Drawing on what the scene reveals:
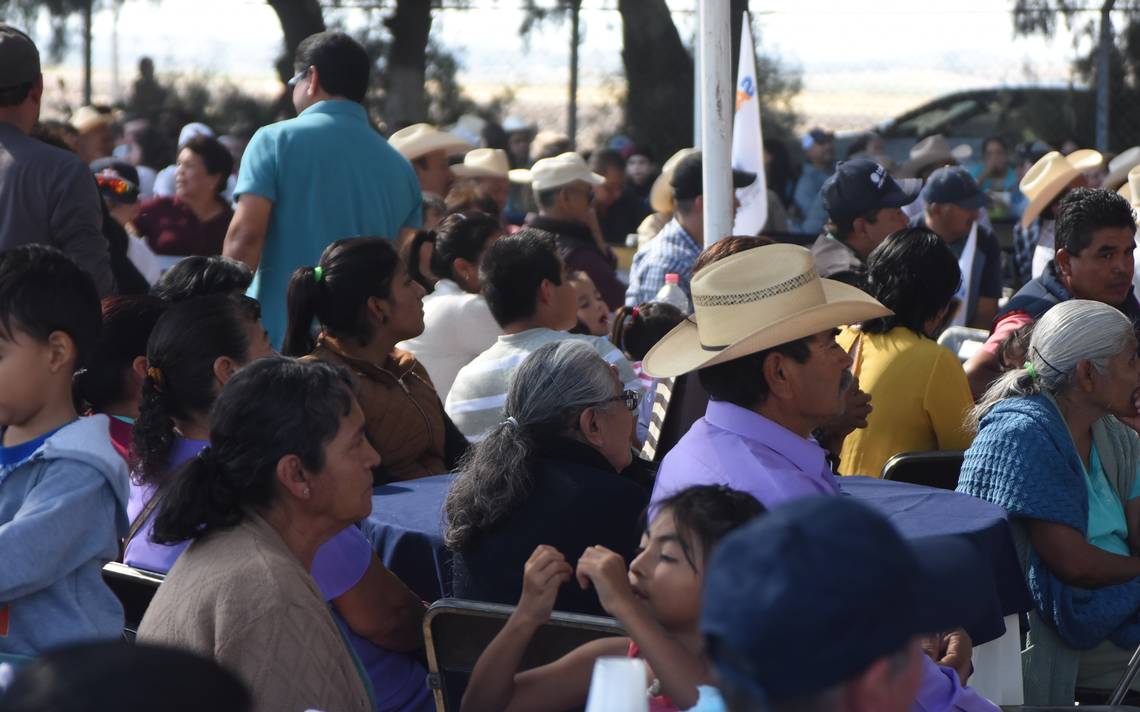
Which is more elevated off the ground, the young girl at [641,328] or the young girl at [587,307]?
the young girl at [641,328]

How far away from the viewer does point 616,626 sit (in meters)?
2.74

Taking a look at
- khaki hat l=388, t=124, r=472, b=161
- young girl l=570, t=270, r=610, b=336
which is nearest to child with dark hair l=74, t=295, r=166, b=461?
young girl l=570, t=270, r=610, b=336

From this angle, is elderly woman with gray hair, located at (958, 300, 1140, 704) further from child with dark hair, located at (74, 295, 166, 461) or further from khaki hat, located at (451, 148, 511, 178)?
khaki hat, located at (451, 148, 511, 178)

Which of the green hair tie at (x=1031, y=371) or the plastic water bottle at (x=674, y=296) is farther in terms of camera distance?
the plastic water bottle at (x=674, y=296)

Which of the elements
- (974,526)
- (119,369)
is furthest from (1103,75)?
(119,369)

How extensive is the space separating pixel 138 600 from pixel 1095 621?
232cm

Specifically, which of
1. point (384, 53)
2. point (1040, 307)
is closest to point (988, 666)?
point (1040, 307)

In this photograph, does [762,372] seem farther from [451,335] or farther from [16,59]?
[16,59]

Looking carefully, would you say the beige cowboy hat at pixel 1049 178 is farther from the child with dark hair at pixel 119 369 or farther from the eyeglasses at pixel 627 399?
the child with dark hair at pixel 119 369

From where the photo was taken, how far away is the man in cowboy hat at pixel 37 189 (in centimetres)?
489

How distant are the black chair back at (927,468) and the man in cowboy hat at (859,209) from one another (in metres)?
2.00

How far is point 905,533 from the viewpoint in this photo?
11.5ft

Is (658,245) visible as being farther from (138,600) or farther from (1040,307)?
(138,600)

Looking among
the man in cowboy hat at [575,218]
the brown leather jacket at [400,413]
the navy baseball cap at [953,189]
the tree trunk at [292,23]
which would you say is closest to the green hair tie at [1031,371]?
the brown leather jacket at [400,413]
